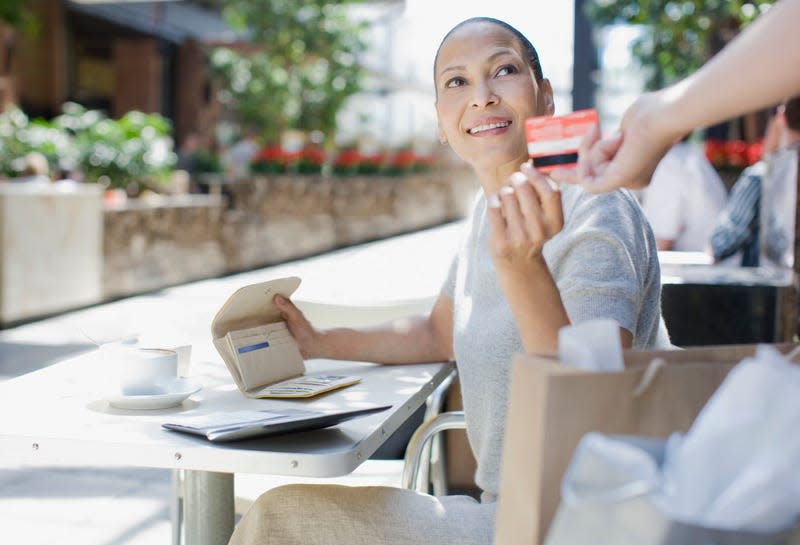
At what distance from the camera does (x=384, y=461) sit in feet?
9.01

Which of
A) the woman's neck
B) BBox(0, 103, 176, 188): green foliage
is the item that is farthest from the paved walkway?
BBox(0, 103, 176, 188): green foliage

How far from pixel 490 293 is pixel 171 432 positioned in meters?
0.71

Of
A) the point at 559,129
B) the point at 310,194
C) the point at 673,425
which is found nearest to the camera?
the point at 673,425

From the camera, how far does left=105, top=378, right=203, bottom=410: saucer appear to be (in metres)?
1.73

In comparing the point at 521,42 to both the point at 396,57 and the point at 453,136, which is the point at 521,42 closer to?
the point at 453,136

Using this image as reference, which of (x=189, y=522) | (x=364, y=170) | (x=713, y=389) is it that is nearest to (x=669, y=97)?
(x=713, y=389)

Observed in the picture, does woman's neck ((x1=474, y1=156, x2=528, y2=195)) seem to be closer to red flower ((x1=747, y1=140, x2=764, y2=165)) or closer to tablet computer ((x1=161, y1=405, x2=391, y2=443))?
tablet computer ((x1=161, y1=405, x2=391, y2=443))

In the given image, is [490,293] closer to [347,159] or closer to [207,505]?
[207,505]

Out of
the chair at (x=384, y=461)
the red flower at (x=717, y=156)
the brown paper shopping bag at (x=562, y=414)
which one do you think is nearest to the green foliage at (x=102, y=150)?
the red flower at (x=717, y=156)

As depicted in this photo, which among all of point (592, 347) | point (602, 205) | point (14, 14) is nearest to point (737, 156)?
point (14, 14)

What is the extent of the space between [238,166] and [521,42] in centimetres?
1271

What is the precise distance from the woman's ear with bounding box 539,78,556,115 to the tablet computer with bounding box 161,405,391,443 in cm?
81

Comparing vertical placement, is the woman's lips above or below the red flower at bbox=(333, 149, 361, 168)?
below

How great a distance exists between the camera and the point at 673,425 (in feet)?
3.39
